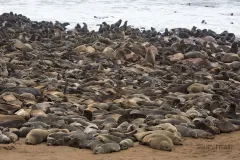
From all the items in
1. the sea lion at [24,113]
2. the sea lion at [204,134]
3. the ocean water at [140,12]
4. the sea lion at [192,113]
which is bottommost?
the ocean water at [140,12]

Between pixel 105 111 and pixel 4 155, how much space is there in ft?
7.49

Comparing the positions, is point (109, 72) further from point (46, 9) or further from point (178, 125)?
point (46, 9)

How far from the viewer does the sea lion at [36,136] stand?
19.1 feet

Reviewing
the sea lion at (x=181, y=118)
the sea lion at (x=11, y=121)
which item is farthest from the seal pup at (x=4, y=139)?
the sea lion at (x=181, y=118)

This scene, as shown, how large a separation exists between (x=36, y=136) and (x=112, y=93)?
8.90 ft

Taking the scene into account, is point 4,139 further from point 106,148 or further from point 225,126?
point 225,126

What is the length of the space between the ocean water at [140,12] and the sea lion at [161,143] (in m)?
15.8

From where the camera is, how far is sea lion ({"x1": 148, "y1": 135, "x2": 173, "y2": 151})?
5836 mm

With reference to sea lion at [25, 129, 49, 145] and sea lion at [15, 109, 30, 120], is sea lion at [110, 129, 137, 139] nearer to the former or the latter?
sea lion at [25, 129, 49, 145]

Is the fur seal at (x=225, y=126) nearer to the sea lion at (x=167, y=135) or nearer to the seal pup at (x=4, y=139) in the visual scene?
the sea lion at (x=167, y=135)

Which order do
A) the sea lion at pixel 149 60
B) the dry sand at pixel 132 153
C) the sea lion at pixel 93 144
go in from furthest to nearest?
the sea lion at pixel 149 60, the sea lion at pixel 93 144, the dry sand at pixel 132 153

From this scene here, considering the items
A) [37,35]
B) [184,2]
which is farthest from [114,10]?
[37,35]

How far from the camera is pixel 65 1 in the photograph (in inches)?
1339

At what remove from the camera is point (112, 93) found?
8391 millimetres
